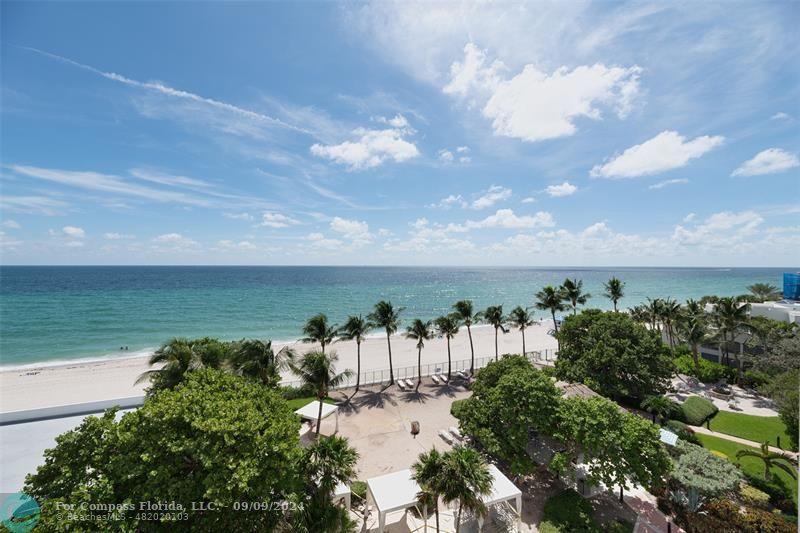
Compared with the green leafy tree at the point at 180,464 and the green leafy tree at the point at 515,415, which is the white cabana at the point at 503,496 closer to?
the green leafy tree at the point at 515,415

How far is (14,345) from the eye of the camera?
44.1 metres

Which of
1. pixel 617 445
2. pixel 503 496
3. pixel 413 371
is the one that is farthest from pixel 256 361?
pixel 413 371

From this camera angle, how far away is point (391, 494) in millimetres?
13289

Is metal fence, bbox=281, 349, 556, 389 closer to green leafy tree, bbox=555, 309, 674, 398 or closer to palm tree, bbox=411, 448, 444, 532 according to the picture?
green leafy tree, bbox=555, 309, 674, 398

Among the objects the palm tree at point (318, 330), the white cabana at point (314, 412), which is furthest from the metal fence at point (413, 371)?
the white cabana at point (314, 412)

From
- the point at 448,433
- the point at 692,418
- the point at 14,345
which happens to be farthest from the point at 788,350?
the point at 14,345

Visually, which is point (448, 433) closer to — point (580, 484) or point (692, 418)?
point (580, 484)

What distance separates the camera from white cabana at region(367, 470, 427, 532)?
12.5 metres

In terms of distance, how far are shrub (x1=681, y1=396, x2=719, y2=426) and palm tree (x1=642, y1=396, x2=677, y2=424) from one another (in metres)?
0.82

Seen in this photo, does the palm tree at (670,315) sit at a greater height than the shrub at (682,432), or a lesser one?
greater

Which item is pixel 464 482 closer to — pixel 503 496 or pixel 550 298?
pixel 503 496

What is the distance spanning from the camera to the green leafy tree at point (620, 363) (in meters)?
Answer: 24.4

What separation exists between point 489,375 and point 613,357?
1160cm

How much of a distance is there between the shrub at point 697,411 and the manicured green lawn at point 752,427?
2.15ft
